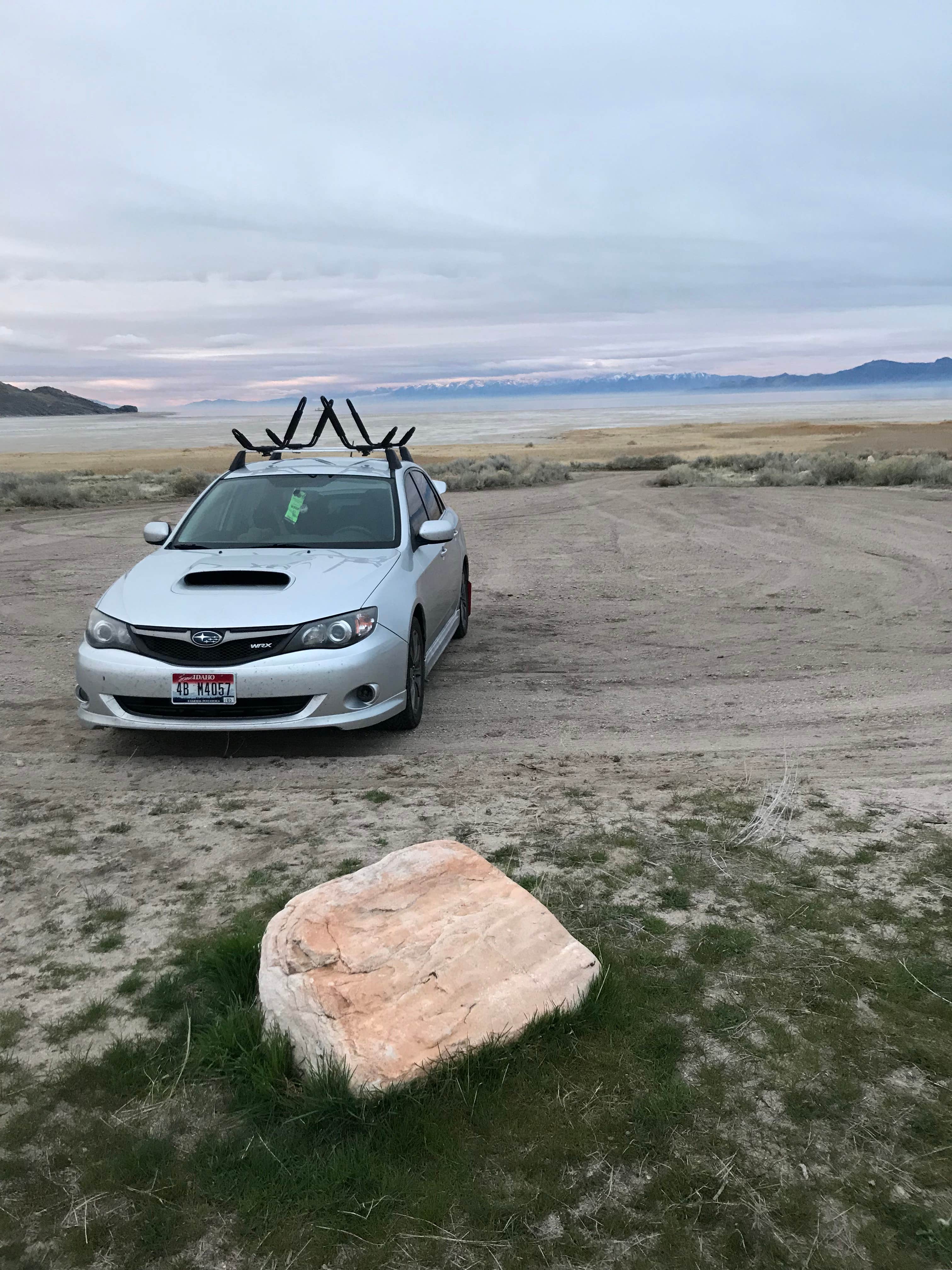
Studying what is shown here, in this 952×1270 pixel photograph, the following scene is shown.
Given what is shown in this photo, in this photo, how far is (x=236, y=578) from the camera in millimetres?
6098

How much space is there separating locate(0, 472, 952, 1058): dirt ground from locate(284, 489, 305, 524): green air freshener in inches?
62.3

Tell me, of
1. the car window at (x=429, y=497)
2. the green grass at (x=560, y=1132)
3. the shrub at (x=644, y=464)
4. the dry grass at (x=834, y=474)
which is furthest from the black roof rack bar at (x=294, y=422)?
the shrub at (x=644, y=464)

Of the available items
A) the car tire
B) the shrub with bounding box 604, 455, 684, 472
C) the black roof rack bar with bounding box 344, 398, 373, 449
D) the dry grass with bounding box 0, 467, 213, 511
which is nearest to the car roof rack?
the black roof rack bar with bounding box 344, 398, 373, 449

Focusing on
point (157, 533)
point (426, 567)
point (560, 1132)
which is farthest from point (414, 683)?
point (560, 1132)

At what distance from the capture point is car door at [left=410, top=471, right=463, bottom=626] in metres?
7.49

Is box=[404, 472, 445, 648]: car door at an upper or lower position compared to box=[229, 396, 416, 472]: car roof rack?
lower

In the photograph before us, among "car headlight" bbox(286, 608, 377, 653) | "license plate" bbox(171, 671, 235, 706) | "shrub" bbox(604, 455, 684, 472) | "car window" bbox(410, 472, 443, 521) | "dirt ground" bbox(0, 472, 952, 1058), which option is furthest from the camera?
"shrub" bbox(604, 455, 684, 472)

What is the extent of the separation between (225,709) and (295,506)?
2.09 metres

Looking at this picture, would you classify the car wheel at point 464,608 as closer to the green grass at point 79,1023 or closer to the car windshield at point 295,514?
the car windshield at point 295,514

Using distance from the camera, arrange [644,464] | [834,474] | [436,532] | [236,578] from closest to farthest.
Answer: [236,578] < [436,532] < [834,474] < [644,464]

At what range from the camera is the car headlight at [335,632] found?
18.4 ft

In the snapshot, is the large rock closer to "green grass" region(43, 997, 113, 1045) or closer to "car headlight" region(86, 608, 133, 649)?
"green grass" region(43, 997, 113, 1045)

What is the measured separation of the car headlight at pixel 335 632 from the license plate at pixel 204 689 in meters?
0.39

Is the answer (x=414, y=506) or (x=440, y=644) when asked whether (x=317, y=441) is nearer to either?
(x=414, y=506)
